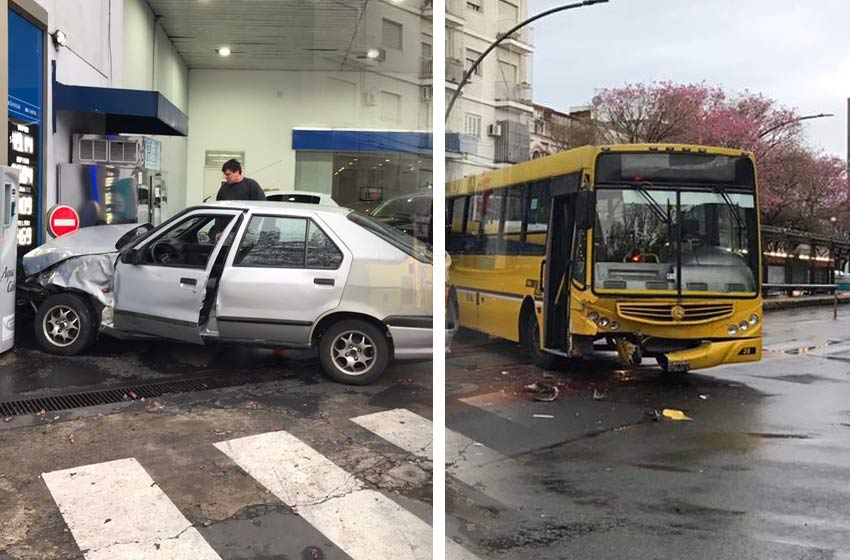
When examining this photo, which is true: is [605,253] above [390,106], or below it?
below

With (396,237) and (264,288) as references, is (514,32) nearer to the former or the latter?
(396,237)

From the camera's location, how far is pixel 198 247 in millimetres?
4957

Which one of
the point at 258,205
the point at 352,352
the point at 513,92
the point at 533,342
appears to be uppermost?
the point at 513,92

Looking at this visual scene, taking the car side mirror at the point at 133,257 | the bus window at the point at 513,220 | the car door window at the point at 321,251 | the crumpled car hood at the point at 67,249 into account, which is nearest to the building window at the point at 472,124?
the bus window at the point at 513,220

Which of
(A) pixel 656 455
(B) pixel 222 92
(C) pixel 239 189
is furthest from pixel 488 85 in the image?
(B) pixel 222 92

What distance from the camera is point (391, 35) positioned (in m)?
3.16

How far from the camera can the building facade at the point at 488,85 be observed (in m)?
2.65

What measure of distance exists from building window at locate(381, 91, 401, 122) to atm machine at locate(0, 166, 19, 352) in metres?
3.67

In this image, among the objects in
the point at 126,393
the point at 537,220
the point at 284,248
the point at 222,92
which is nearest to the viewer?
the point at 537,220

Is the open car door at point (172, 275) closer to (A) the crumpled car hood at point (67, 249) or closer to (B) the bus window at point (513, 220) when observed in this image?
(A) the crumpled car hood at point (67, 249)

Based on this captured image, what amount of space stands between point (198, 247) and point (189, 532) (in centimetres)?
258

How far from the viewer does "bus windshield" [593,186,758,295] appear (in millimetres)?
2996

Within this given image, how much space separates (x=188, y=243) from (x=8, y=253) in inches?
62.2

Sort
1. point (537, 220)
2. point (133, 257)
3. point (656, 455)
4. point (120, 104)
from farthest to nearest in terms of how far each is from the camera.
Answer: point (120, 104), point (133, 257), point (656, 455), point (537, 220)
